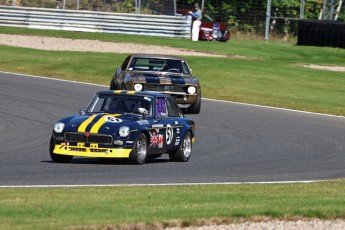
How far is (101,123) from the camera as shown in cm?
1519

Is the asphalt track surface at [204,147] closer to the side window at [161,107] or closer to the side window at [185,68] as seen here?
the side window at [161,107]

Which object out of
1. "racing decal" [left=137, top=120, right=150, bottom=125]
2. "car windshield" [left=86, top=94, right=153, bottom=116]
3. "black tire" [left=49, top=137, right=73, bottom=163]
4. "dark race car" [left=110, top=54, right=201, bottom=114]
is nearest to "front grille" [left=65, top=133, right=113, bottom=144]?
"black tire" [left=49, top=137, right=73, bottom=163]

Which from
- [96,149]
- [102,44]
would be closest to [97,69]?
[102,44]

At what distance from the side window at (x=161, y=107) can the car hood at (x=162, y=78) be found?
6596 mm

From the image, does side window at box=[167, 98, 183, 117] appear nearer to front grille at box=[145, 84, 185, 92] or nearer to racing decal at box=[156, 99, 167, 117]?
racing decal at box=[156, 99, 167, 117]

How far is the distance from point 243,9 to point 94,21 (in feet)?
26.4

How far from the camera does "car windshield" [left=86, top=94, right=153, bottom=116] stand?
16078 millimetres

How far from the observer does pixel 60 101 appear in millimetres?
24375

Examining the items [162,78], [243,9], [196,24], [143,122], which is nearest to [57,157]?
[143,122]

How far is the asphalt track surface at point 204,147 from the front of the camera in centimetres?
1406

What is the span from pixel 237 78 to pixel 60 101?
9539mm

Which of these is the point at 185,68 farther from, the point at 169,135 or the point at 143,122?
the point at 143,122

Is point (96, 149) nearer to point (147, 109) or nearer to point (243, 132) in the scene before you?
point (147, 109)

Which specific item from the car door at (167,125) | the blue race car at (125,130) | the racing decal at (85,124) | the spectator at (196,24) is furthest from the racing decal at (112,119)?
the spectator at (196,24)
